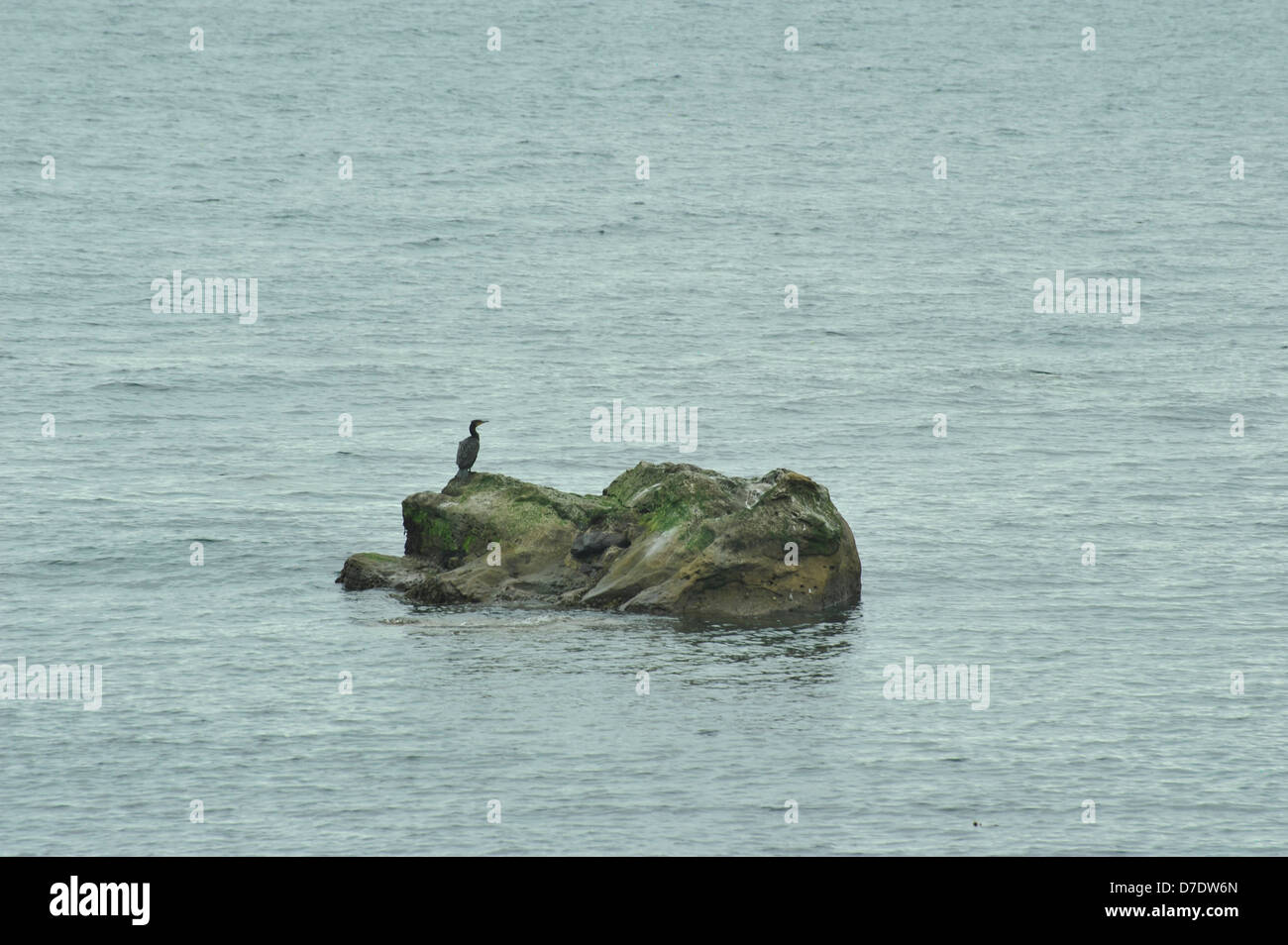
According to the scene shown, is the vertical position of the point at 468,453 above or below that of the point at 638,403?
below

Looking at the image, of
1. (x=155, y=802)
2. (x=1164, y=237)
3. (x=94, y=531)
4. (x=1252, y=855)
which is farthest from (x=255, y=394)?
(x=1164, y=237)

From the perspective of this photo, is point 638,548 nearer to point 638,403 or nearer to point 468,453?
point 468,453

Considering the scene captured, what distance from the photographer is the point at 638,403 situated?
63.2 meters

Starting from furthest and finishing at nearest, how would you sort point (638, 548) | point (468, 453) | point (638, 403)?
point (638, 403), point (468, 453), point (638, 548)

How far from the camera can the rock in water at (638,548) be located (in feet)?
109

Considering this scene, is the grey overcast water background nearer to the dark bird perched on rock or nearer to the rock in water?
the rock in water

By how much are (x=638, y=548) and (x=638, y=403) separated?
28.8 m

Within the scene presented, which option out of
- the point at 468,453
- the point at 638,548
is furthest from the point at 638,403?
the point at 638,548

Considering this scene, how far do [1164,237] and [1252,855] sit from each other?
266ft

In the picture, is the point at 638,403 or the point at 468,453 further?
the point at 638,403

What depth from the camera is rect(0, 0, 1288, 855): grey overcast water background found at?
82.9 feet

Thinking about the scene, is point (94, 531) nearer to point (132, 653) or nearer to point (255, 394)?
point (132, 653)

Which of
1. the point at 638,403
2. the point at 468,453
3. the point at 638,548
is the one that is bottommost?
the point at 638,548

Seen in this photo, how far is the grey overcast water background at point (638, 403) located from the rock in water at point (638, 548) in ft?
3.48
